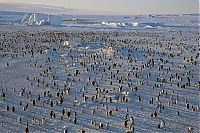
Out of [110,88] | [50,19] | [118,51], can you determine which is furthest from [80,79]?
[50,19]

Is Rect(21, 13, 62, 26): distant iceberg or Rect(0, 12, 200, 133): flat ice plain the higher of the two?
Rect(21, 13, 62, 26): distant iceberg

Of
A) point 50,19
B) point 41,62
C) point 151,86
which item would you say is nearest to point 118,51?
point 41,62

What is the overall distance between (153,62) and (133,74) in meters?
8.47

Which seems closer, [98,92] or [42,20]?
[98,92]

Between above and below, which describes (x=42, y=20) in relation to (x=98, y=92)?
above

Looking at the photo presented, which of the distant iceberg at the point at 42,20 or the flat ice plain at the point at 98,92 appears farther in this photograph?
the distant iceberg at the point at 42,20

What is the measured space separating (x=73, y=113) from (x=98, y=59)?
938 inches

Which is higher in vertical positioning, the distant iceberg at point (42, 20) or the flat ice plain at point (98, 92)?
the distant iceberg at point (42, 20)

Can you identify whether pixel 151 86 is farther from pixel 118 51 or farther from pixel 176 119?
pixel 118 51

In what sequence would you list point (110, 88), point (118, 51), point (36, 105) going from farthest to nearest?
point (118, 51)
point (110, 88)
point (36, 105)

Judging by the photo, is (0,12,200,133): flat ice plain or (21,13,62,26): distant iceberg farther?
(21,13,62,26): distant iceberg

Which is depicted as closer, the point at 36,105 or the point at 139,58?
the point at 36,105

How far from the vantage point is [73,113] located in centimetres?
2644

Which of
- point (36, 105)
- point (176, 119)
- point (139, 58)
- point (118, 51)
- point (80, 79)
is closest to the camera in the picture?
point (176, 119)
